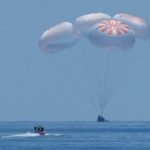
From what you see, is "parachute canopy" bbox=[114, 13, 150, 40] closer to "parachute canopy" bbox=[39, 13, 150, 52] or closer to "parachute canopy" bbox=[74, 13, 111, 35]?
"parachute canopy" bbox=[39, 13, 150, 52]

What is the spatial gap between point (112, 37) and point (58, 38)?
3957mm

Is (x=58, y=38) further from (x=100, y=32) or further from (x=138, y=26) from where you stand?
(x=138, y=26)

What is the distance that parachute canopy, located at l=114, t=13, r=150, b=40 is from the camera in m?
71.7

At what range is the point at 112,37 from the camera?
70.8m

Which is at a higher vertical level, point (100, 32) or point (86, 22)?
point (86, 22)

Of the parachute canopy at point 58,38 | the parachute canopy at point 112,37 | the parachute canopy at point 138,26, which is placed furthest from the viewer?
the parachute canopy at point 58,38

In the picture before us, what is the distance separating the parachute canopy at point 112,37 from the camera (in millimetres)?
70750

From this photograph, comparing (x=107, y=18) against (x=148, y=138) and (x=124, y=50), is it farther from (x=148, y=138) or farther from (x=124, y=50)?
(x=148, y=138)

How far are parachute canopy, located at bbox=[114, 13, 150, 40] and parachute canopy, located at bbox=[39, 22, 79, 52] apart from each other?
348cm

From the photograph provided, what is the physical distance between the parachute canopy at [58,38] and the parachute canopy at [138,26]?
11.4ft

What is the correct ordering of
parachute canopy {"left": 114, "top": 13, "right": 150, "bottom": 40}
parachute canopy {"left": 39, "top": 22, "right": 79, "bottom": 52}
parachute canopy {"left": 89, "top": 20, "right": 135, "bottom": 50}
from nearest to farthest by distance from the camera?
1. parachute canopy {"left": 89, "top": 20, "right": 135, "bottom": 50}
2. parachute canopy {"left": 114, "top": 13, "right": 150, "bottom": 40}
3. parachute canopy {"left": 39, "top": 22, "right": 79, "bottom": 52}

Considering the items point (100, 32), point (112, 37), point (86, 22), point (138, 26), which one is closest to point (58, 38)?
point (86, 22)

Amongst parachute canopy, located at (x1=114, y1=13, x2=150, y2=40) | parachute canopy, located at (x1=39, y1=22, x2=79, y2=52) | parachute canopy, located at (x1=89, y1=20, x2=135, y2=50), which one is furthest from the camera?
parachute canopy, located at (x1=39, y1=22, x2=79, y2=52)

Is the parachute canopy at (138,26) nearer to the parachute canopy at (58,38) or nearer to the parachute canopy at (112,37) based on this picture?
the parachute canopy at (112,37)
